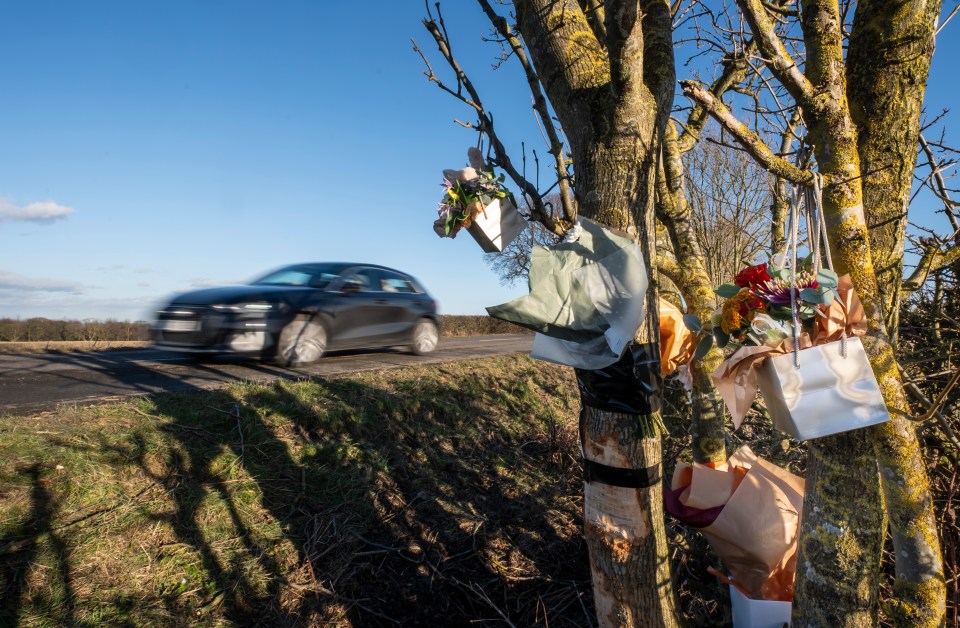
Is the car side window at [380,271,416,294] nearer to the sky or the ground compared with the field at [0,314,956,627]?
nearer to the sky

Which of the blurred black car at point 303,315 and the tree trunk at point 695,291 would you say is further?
the blurred black car at point 303,315

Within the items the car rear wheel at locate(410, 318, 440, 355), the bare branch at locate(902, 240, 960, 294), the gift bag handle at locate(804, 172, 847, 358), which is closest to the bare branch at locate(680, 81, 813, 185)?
the gift bag handle at locate(804, 172, 847, 358)

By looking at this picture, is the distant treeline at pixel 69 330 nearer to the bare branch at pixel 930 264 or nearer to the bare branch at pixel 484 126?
the bare branch at pixel 484 126

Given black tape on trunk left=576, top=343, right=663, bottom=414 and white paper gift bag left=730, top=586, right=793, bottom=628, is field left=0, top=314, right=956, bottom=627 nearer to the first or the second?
white paper gift bag left=730, top=586, right=793, bottom=628

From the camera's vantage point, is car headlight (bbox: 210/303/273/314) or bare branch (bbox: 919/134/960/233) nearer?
bare branch (bbox: 919/134/960/233)

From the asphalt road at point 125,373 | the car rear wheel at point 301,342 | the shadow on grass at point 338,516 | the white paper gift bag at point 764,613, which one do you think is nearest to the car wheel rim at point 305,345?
the car rear wheel at point 301,342

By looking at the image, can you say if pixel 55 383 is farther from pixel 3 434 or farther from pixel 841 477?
pixel 841 477

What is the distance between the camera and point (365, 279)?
8.35 metres

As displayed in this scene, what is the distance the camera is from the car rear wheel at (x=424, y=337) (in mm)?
9008

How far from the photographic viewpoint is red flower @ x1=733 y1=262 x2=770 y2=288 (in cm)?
176

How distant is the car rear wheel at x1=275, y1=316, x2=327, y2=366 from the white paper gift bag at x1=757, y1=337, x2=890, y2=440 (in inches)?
248

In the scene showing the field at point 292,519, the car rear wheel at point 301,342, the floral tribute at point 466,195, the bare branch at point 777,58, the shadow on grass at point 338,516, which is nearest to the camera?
the bare branch at point 777,58

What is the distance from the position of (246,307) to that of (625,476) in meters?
5.80

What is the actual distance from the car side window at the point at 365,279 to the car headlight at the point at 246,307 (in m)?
1.42
